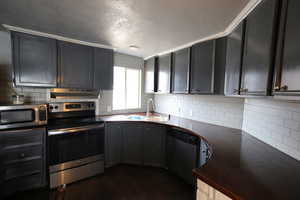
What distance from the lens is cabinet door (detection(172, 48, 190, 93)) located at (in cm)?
234

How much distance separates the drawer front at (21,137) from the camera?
5.50ft

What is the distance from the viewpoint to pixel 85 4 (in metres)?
1.33

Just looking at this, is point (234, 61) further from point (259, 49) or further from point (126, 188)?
point (126, 188)

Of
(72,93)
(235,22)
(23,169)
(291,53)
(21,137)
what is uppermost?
(235,22)

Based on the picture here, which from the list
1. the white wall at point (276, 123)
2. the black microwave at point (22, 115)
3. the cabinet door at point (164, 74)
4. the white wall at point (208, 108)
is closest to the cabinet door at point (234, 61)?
the white wall at point (276, 123)

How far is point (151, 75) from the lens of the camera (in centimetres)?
319

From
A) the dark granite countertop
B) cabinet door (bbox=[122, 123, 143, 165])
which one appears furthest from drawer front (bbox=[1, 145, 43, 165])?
the dark granite countertop

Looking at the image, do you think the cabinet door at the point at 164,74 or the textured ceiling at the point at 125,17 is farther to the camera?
the cabinet door at the point at 164,74

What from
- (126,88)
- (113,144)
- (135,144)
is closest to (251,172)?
(135,144)

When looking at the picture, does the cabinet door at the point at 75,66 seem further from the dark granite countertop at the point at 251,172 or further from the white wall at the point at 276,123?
the white wall at the point at 276,123

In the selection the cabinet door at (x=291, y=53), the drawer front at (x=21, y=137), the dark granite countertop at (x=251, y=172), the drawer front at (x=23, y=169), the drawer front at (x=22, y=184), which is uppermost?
the cabinet door at (x=291, y=53)

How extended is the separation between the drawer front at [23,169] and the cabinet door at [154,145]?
1.63 m

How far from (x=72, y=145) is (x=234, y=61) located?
2.55 metres

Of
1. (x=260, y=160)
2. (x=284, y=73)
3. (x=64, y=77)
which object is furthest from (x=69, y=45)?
(x=260, y=160)
